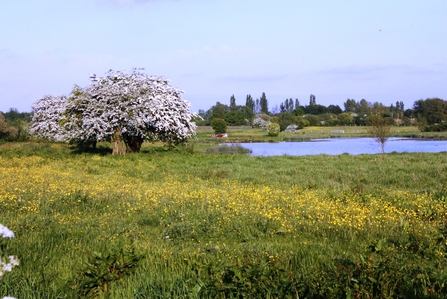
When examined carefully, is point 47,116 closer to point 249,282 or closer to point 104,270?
point 104,270

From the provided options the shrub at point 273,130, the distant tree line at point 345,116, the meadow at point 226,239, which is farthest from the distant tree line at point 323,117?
the meadow at point 226,239

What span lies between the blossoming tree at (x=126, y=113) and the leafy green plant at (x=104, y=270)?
67.2 ft

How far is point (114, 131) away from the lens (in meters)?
25.5

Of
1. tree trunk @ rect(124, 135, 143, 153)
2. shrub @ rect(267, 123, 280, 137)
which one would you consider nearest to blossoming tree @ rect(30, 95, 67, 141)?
tree trunk @ rect(124, 135, 143, 153)

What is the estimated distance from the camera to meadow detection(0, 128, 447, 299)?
419 centimetres

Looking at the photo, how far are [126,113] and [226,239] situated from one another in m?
18.9

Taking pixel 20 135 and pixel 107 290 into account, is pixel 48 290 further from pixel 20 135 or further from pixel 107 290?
pixel 20 135

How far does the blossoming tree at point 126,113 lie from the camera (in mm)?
25016

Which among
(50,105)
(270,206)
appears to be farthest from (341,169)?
(50,105)

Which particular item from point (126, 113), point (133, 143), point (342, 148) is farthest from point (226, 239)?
point (342, 148)

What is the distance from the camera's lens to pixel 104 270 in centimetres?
465

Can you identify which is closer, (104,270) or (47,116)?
(104,270)

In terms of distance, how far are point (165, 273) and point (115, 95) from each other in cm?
2202

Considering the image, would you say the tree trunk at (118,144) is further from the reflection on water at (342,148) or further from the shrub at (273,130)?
the shrub at (273,130)
